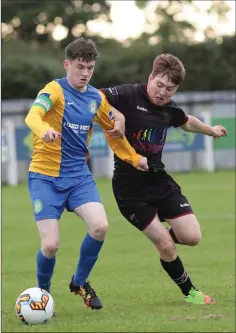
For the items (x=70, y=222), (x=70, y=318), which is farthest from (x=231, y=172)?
(x=70, y=318)

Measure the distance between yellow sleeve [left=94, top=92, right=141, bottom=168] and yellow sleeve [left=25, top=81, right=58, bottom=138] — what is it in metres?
0.45

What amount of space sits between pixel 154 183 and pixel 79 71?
3.90ft

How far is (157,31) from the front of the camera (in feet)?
169

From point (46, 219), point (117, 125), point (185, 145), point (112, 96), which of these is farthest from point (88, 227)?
point (185, 145)

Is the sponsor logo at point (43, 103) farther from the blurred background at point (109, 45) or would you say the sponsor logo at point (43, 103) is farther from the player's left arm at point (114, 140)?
the blurred background at point (109, 45)

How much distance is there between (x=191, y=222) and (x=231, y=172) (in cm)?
1793

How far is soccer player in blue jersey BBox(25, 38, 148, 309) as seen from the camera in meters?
7.41

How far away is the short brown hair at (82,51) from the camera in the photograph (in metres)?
7.48

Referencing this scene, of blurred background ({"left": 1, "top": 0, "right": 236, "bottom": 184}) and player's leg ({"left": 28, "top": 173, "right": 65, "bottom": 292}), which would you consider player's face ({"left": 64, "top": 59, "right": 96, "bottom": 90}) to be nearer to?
player's leg ({"left": 28, "top": 173, "right": 65, "bottom": 292})

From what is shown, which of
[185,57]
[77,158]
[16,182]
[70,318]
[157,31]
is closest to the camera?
[70,318]

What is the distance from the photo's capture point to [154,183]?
803 cm

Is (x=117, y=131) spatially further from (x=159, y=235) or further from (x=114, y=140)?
(x=159, y=235)

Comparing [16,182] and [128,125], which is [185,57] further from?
[128,125]

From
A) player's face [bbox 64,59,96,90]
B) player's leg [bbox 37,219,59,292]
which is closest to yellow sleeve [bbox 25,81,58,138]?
player's face [bbox 64,59,96,90]
